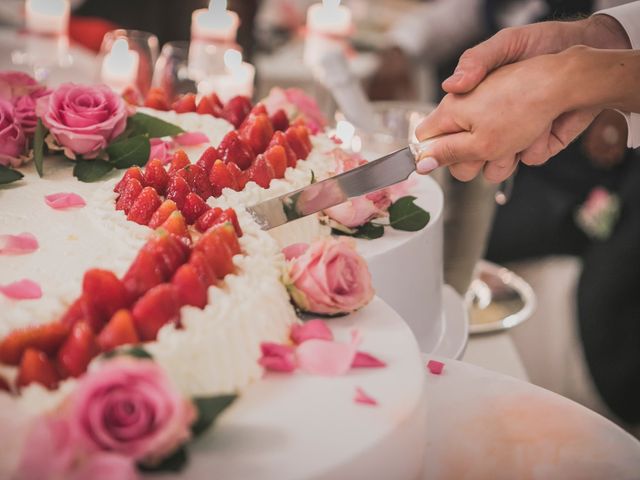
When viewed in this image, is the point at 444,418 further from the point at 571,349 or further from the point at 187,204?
the point at 571,349

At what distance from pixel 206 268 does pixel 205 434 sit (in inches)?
10.0

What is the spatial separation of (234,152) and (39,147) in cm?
39

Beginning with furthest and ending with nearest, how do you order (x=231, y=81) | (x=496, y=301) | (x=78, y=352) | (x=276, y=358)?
(x=231, y=81), (x=496, y=301), (x=276, y=358), (x=78, y=352)

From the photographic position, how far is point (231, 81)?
262cm

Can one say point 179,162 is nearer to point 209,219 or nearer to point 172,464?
point 209,219

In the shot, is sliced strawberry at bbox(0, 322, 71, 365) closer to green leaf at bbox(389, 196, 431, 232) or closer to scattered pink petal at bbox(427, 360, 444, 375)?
scattered pink petal at bbox(427, 360, 444, 375)

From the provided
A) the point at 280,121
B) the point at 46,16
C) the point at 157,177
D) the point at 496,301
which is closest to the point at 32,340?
the point at 157,177

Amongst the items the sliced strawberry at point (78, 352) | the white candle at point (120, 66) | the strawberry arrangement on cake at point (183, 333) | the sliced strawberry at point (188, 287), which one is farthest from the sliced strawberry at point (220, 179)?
the white candle at point (120, 66)

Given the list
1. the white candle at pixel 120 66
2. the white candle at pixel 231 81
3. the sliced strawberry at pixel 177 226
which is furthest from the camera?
the white candle at pixel 231 81

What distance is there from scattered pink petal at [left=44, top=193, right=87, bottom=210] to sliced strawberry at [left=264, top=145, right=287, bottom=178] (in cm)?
36

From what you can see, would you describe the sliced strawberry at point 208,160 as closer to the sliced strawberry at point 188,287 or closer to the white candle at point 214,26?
the sliced strawberry at point 188,287

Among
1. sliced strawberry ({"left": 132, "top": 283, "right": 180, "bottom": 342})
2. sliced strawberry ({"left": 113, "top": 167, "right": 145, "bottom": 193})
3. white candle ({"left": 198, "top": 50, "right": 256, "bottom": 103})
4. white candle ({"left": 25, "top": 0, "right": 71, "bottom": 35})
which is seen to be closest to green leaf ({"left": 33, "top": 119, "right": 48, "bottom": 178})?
sliced strawberry ({"left": 113, "top": 167, "right": 145, "bottom": 193})

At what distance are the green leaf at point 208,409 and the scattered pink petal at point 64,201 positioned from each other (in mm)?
657

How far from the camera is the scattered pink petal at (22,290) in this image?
107cm
